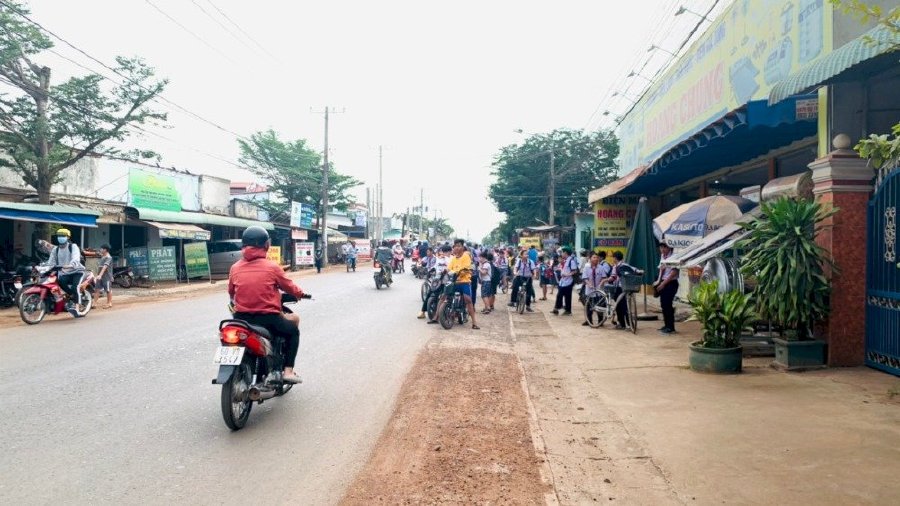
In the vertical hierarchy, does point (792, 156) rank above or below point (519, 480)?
above

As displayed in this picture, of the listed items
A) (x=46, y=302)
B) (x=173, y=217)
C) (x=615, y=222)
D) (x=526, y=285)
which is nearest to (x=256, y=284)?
(x=46, y=302)

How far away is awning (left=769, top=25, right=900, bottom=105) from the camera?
18.6ft

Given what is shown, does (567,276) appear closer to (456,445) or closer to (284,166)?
(456,445)

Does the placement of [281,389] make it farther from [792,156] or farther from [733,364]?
[792,156]

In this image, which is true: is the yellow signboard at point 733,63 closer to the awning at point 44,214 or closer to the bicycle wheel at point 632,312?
the bicycle wheel at point 632,312

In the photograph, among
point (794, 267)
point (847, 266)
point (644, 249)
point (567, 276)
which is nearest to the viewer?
point (794, 267)

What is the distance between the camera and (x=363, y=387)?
7.00 meters

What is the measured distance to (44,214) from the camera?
14977 millimetres

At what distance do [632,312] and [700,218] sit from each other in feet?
7.27

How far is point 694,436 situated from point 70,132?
70.7 feet

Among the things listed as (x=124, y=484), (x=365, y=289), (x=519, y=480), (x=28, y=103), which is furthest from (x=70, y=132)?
(x=519, y=480)

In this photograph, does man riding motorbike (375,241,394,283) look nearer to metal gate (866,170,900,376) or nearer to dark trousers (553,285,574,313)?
dark trousers (553,285,574,313)

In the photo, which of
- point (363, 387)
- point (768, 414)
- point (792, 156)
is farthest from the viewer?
point (792, 156)

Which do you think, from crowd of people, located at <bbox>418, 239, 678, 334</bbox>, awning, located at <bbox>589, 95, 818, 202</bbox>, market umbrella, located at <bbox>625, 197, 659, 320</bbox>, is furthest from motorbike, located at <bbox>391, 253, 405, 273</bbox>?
market umbrella, located at <bbox>625, 197, 659, 320</bbox>
